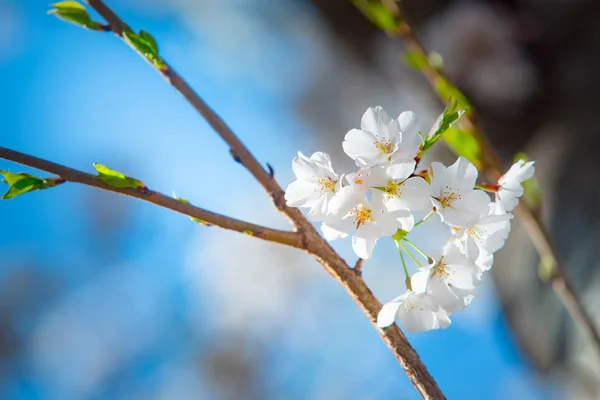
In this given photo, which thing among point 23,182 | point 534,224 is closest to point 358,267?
point 23,182

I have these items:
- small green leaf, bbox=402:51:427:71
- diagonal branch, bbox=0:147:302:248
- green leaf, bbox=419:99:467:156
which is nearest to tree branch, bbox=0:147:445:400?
diagonal branch, bbox=0:147:302:248

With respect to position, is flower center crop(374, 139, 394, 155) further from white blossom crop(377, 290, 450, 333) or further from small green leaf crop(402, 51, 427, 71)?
small green leaf crop(402, 51, 427, 71)

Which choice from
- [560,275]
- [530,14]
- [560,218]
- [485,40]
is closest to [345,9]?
[485,40]

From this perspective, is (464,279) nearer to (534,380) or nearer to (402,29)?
(402,29)

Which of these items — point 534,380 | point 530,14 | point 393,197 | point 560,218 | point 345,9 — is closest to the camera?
point 393,197

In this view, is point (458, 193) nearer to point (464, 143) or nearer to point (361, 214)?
point (361, 214)

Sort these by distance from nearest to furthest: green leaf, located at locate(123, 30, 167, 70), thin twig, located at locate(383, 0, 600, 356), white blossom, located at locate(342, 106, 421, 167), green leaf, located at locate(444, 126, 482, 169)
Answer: white blossom, located at locate(342, 106, 421, 167), green leaf, located at locate(123, 30, 167, 70), green leaf, located at locate(444, 126, 482, 169), thin twig, located at locate(383, 0, 600, 356)
